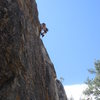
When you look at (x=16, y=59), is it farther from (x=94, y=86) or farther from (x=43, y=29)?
(x=94, y=86)

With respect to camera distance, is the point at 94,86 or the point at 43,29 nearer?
the point at 43,29

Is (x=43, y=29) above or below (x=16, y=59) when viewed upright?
above

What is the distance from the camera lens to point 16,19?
311 inches

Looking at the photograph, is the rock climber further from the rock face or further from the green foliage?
the green foliage

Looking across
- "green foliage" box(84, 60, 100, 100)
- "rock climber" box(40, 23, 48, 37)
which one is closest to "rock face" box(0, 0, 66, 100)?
"rock climber" box(40, 23, 48, 37)

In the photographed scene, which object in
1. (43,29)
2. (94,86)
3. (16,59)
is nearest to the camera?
(16,59)

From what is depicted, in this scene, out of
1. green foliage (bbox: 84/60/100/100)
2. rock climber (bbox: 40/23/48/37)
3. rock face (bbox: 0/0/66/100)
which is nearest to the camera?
rock face (bbox: 0/0/66/100)

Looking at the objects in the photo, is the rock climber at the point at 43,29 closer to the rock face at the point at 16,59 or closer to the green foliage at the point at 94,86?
the rock face at the point at 16,59

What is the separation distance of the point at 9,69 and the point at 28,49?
1307 millimetres

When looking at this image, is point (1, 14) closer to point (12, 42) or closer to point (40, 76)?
point (12, 42)

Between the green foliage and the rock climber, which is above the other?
the green foliage

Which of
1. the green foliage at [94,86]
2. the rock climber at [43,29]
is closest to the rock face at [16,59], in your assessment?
the rock climber at [43,29]

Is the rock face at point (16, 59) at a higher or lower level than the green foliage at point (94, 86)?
lower

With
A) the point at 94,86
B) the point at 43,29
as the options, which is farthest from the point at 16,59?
the point at 94,86
